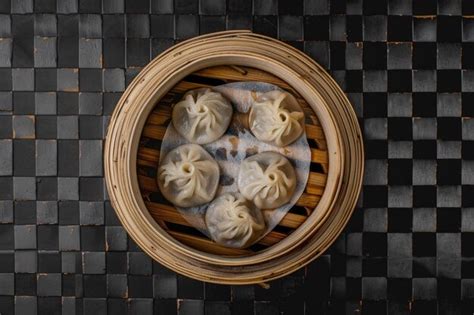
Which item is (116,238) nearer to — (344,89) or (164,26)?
(164,26)

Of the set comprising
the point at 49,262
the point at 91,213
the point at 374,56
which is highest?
the point at 374,56

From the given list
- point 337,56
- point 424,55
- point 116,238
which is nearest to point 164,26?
point 337,56

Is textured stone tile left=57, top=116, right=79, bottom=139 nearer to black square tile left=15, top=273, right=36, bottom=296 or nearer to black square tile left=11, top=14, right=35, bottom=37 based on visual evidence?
black square tile left=11, top=14, right=35, bottom=37

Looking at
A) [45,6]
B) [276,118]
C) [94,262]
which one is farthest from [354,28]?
[94,262]

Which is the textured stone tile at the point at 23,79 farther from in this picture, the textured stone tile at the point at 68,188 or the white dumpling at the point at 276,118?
the white dumpling at the point at 276,118

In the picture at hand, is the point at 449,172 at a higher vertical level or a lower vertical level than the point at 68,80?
lower

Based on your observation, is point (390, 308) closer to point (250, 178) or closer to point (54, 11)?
point (250, 178)

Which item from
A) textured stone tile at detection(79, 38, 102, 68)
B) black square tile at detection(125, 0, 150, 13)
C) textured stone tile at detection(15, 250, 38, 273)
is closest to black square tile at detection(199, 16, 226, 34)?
black square tile at detection(125, 0, 150, 13)

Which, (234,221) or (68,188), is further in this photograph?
(68,188)
